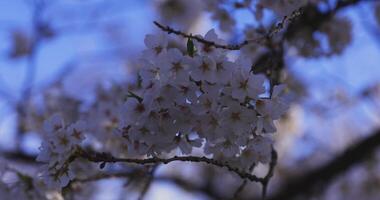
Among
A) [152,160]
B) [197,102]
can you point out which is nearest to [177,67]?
[197,102]

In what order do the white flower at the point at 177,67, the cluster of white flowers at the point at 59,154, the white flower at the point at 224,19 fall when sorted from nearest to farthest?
the white flower at the point at 177,67, the cluster of white flowers at the point at 59,154, the white flower at the point at 224,19

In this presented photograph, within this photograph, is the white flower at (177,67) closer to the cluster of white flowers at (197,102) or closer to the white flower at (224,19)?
the cluster of white flowers at (197,102)

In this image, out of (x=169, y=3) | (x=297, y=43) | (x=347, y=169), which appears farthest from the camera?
(x=347, y=169)

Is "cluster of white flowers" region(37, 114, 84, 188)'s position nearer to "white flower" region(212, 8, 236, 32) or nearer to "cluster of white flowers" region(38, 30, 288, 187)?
"cluster of white flowers" region(38, 30, 288, 187)

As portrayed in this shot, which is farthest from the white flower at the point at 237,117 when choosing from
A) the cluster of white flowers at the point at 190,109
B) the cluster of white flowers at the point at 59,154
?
the cluster of white flowers at the point at 59,154

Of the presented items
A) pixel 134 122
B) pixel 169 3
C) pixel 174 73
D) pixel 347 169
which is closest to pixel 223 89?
pixel 174 73

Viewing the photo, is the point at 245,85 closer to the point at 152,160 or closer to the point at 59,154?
the point at 152,160

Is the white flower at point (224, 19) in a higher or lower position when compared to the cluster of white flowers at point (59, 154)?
higher

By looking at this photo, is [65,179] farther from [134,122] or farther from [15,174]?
[15,174]
